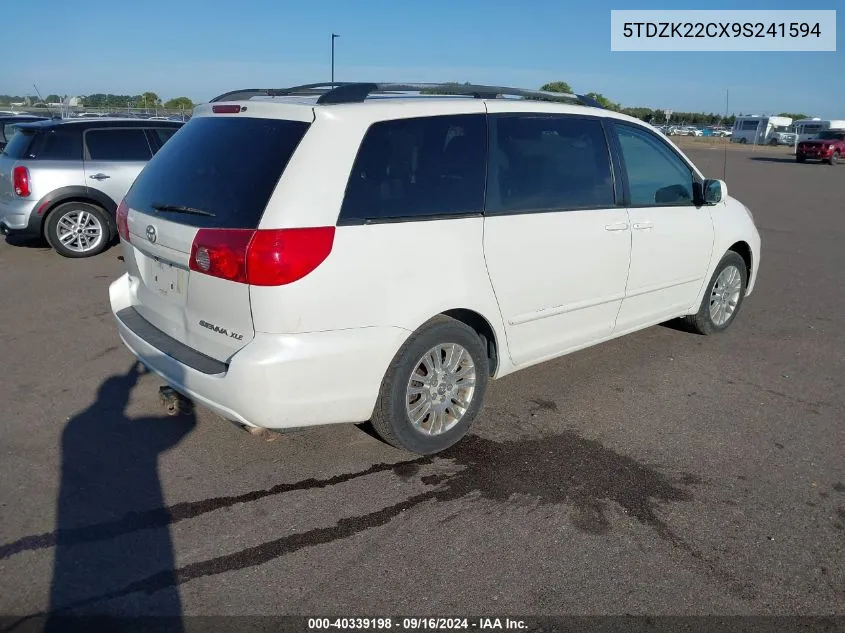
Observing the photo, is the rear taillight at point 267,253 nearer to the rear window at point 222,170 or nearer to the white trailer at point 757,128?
the rear window at point 222,170

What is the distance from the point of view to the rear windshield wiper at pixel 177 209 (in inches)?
138

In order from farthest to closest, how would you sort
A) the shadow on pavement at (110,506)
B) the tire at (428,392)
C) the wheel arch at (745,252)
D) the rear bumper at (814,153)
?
the rear bumper at (814,153) → the wheel arch at (745,252) → the tire at (428,392) → the shadow on pavement at (110,506)

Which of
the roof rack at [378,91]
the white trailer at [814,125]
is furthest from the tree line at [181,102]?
the white trailer at [814,125]

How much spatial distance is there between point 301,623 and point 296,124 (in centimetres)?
218

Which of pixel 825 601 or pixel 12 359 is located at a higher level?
pixel 12 359

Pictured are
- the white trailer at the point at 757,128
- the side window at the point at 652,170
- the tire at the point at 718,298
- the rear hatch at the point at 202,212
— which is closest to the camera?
the rear hatch at the point at 202,212

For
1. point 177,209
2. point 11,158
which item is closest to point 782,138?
point 11,158

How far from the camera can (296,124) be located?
3459mm

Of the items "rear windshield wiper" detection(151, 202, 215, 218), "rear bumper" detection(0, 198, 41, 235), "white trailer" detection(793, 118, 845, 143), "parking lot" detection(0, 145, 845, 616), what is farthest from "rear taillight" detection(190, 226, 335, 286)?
"white trailer" detection(793, 118, 845, 143)

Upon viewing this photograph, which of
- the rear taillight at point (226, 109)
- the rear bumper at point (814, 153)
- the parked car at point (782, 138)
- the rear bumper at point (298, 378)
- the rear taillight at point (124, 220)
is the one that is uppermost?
the parked car at point (782, 138)

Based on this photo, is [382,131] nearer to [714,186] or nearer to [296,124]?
[296,124]

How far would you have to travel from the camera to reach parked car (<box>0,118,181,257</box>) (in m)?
8.91

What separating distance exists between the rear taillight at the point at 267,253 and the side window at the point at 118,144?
692 centimetres

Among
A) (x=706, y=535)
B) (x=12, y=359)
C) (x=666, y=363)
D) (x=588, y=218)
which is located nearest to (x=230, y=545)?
(x=706, y=535)
